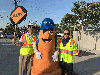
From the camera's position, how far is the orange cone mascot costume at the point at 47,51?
2.99 metres

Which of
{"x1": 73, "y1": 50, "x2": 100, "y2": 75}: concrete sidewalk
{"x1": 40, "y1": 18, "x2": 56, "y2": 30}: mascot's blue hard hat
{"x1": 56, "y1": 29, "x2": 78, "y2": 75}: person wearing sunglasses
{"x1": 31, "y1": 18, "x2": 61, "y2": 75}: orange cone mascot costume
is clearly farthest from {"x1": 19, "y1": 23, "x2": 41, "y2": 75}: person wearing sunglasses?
{"x1": 73, "y1": 50, "x2": 100, "y2": 75}: concrete sidewalk

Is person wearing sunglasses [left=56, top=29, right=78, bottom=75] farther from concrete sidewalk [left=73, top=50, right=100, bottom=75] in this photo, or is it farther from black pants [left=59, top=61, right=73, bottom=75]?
concrete sidewalk [left=73, top=50, right=100, bottom=75]

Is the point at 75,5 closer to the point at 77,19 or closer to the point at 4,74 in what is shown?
the point at 77,19

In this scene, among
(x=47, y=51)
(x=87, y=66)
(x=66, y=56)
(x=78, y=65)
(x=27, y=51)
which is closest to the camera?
(x=47, y=51)

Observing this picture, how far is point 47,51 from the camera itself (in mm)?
2996

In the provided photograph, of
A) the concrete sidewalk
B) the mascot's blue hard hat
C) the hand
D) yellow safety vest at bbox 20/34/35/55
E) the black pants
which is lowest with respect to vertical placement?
the concrete sidewalk

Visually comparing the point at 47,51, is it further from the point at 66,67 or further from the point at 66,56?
the point at 66,67

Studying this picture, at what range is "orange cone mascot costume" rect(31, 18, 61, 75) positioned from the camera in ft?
9.81

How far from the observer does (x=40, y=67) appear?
3.01 m

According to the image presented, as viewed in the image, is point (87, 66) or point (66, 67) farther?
point (87, 66)

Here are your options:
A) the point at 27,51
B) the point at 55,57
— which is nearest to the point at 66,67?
the point at 55,57

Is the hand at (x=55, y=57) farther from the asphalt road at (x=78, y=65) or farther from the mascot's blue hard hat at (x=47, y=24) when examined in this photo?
the asphalt road at (x=78, y=65)

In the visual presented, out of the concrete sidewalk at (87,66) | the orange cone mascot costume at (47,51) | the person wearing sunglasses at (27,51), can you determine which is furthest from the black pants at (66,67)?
the concrete sidewalk at (87,66)

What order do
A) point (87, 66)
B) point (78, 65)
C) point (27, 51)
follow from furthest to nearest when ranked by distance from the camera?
point (78, 65)
point (87, 66)
point (27, 51)
